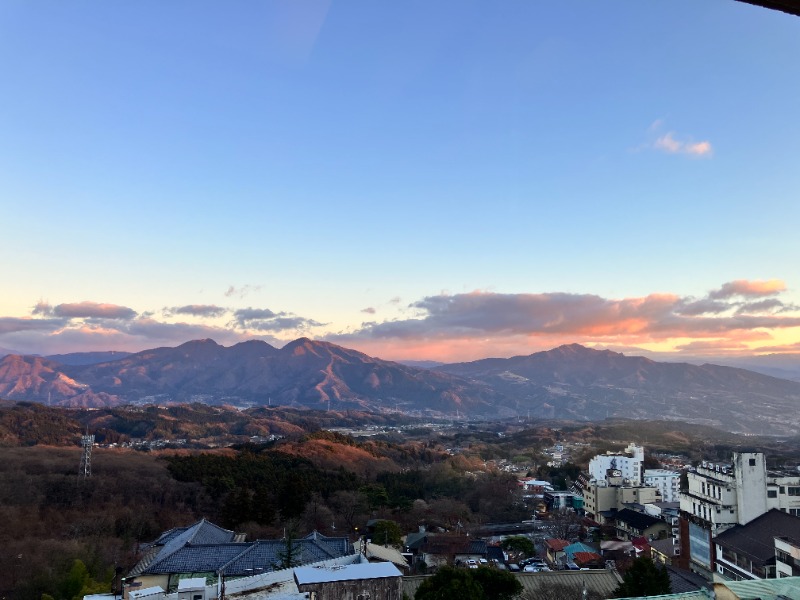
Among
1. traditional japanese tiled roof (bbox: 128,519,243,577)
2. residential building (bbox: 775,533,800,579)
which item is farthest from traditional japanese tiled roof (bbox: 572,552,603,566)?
traditional japanese tiled roof (bbox: 128,519,243,577)

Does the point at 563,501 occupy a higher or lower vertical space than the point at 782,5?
lower

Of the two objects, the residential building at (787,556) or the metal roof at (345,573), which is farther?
Result: the residential building at (787,556)

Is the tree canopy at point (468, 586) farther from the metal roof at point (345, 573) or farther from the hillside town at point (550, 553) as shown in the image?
the metal roof at point (345, 573)

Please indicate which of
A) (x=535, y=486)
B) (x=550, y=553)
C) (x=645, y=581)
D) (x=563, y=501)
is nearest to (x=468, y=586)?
(x=645, y=581)

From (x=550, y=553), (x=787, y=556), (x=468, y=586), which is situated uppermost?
(x=468, y=586)

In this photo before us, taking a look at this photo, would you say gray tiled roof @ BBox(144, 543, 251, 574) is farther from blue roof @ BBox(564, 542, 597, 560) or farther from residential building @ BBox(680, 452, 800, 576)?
residential building @ BBox(680, 452, 800, 576)

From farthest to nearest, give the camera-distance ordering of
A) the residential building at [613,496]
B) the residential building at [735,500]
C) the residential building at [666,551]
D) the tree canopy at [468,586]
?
the residential building at [613,496], the residential building at [666,551], the residential building at [735,500], the tree canopy at [468,586]

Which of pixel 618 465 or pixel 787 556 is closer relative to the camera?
pixel 787 556

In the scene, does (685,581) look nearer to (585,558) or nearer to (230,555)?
(585,558)

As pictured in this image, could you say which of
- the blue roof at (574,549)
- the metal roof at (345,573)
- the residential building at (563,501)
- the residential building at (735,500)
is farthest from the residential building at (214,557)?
the residential building at (563,501)
